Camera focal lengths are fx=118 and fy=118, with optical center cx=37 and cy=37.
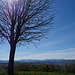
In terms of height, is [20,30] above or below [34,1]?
below

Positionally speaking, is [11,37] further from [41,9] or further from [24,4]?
[41,9]

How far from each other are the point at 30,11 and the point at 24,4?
80 centimetres

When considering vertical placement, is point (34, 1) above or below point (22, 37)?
above

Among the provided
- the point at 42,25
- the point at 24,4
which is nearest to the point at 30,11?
the point at 24,4

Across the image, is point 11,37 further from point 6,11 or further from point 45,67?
point 45,67

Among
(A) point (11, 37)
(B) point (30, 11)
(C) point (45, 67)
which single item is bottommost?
(C) point (45, 67)

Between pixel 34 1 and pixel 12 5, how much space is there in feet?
6.65

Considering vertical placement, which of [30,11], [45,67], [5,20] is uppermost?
[30,11]

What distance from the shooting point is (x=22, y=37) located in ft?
33.5

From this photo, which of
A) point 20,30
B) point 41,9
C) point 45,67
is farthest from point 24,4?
point 45,67

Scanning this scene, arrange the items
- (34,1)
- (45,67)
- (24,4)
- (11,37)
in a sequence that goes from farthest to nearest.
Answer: (45,67), (34,1), (24,4), (11,37)

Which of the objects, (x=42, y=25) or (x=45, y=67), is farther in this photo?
(x=45, y=67)

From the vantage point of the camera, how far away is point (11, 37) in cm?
939

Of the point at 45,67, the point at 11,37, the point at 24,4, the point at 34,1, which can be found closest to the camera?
the point at 11,37
